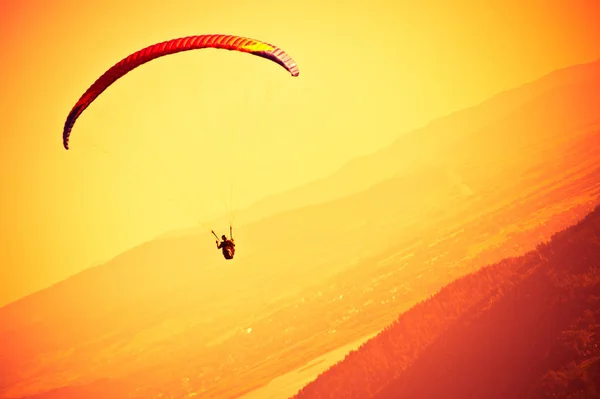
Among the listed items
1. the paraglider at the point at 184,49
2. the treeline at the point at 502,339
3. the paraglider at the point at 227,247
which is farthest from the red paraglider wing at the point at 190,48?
the treeline at the point at 502,339

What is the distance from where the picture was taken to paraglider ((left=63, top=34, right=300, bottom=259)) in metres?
17.4

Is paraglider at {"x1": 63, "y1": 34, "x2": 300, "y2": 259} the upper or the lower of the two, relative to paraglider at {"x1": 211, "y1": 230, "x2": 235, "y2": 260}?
upper

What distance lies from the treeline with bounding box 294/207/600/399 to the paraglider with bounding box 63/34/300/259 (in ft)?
169

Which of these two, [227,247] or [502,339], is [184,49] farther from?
[502,339]

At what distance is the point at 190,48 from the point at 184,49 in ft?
0.88

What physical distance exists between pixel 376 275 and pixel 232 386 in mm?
87403

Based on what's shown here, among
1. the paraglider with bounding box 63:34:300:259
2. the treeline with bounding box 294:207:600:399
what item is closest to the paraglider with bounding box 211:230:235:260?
the paraglider with bounding box 63:34:300:259

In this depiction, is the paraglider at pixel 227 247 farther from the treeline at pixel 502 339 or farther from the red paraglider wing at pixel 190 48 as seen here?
the treeline at pixel 502 339

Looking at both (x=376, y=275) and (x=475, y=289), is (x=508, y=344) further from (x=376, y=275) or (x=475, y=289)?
(x=376, y=275)

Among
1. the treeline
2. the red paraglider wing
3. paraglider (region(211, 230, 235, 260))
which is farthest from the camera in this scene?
the treeline

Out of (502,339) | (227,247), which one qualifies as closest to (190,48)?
(227,247)

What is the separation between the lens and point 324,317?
158250mm

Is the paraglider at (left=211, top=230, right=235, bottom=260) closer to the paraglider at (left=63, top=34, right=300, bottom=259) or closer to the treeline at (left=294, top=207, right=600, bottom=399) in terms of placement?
the paraglider at (left=63, top=34, right=300, bottom=259)

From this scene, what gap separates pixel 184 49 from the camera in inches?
704
